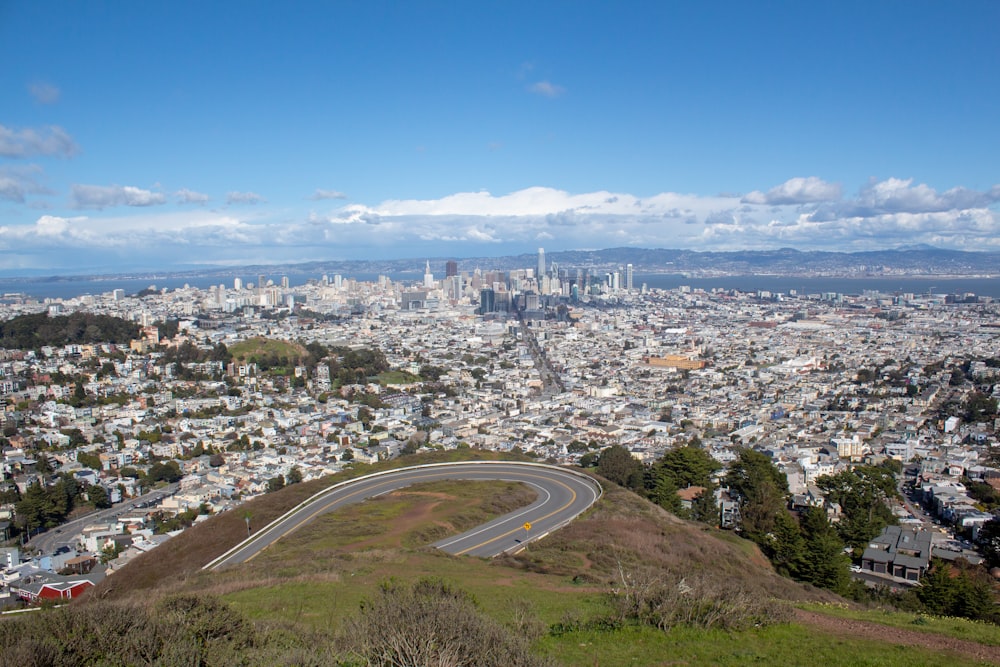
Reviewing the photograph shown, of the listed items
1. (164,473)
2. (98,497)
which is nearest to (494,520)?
(98,497)

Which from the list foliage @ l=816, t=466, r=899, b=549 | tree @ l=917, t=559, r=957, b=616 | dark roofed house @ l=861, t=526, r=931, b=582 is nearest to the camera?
tree @ l=917, t=559, r=957, b=616

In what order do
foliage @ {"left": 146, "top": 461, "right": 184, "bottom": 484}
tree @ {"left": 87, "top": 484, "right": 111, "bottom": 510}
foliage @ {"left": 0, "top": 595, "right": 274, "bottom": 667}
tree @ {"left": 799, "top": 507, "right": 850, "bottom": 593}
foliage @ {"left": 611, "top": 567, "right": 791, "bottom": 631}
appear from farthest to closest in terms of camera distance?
1. foliage @ {"left": 146, "top": 461, "right": 184, "bottom": 484}
2. tree @ {"left": 87, "top": 484, "right": 111, "bottom": 510}
3. tree @ {"left": 799, "top": 507, "right": 850, "bottom": 593}
4. foliage @ {"left": 611, "top": 567, "right": 791, "bottom": 631}
5. foliage @ {"left": 0, "top": 595, "right": 274, "bottom": 667}

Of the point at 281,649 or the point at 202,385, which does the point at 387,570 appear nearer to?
the point at 281,649

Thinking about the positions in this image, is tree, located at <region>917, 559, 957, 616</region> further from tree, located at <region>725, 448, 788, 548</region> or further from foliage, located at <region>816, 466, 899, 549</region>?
foliage, located at <region>816, 466, 899, 549</region>

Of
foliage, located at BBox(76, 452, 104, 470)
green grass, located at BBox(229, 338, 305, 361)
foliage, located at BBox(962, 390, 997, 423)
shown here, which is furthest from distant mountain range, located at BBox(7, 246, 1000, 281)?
foliage, located at BBox(76, 452, 104, 470)

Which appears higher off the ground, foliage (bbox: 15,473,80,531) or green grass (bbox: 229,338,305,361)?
green grass (bbox: 229,338,305,361)

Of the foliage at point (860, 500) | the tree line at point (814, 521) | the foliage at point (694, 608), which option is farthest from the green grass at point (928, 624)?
the foliage at point (860, 500)

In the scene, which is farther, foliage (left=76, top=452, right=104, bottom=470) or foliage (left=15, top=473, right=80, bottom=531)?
foliage (left=76, top=452, right=104, bottom=470)

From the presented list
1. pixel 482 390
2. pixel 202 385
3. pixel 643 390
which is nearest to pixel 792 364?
pixel 643 390
